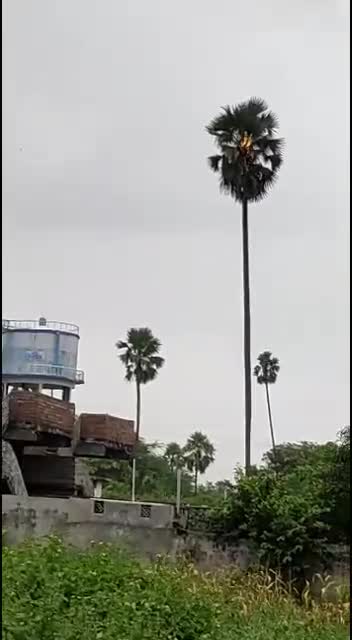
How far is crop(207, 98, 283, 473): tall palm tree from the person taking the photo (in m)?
17.0

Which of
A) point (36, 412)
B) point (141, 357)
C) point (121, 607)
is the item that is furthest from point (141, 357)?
point (121, 607)

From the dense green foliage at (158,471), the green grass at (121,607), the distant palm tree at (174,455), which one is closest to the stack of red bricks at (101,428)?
the dense green foliage at (158,471)

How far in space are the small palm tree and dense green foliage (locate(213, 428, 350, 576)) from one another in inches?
467

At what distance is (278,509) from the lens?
43.0ft

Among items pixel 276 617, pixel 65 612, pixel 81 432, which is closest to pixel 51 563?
pixel 65 612

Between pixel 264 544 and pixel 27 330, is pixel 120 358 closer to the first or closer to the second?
pixel 27 330

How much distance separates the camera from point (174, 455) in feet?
112

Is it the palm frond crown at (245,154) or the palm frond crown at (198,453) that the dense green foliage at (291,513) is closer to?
the palm frond crown at (245,154)

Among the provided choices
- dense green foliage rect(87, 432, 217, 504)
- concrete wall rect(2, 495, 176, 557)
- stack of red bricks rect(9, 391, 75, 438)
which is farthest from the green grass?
dense green foliage rect(87, 432, 217, 504)

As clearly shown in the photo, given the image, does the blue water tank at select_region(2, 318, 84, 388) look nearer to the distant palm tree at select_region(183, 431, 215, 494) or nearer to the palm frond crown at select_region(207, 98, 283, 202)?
the palm frond crown at select_region(207, 98, 283, 202)

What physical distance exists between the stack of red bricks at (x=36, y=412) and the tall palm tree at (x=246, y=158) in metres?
3.83

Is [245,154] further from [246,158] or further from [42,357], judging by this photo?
[42,357]

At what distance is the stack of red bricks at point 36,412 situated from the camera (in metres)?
14.0

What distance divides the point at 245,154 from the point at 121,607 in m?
13.4
